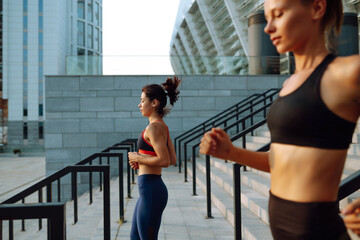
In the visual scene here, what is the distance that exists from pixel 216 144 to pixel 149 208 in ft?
5.72

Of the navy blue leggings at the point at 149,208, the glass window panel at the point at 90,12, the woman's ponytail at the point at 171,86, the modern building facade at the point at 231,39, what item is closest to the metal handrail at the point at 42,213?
the navy blue leggings at the point at 149,208

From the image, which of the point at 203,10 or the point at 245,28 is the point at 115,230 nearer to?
the point at 245,28

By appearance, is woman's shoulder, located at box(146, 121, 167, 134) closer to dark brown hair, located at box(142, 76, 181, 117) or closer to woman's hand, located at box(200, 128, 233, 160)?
dark brown hair, located at box(142, 76, 181, 117)

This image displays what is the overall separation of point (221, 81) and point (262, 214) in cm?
734

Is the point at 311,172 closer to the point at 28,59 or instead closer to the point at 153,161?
the point at 153,161

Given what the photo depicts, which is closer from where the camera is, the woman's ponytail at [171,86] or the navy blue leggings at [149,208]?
the navy blue leggings at [149,208]

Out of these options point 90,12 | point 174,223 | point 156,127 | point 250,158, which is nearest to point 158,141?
point 156,127

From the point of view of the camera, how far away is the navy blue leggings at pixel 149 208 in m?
2.85

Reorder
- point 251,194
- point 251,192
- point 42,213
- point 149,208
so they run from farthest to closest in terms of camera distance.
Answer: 1. point 251,192
2. point 251,194
3. point 149,208
4. point 42,213

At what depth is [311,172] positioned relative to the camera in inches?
45.3

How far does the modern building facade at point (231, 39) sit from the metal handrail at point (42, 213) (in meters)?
1.56

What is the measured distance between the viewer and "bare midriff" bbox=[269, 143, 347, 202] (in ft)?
3.72

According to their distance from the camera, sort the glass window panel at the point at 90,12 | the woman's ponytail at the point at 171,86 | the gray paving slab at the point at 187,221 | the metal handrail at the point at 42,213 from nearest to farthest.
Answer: the metal handrail at the point at 42,213
the woman's ponytail at the point at 171,86
the gray paving slab at the point at 187,221
the glass window panel at the point at 90,12

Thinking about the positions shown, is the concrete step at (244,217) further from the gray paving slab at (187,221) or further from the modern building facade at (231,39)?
the modern building facade at (231,39)
